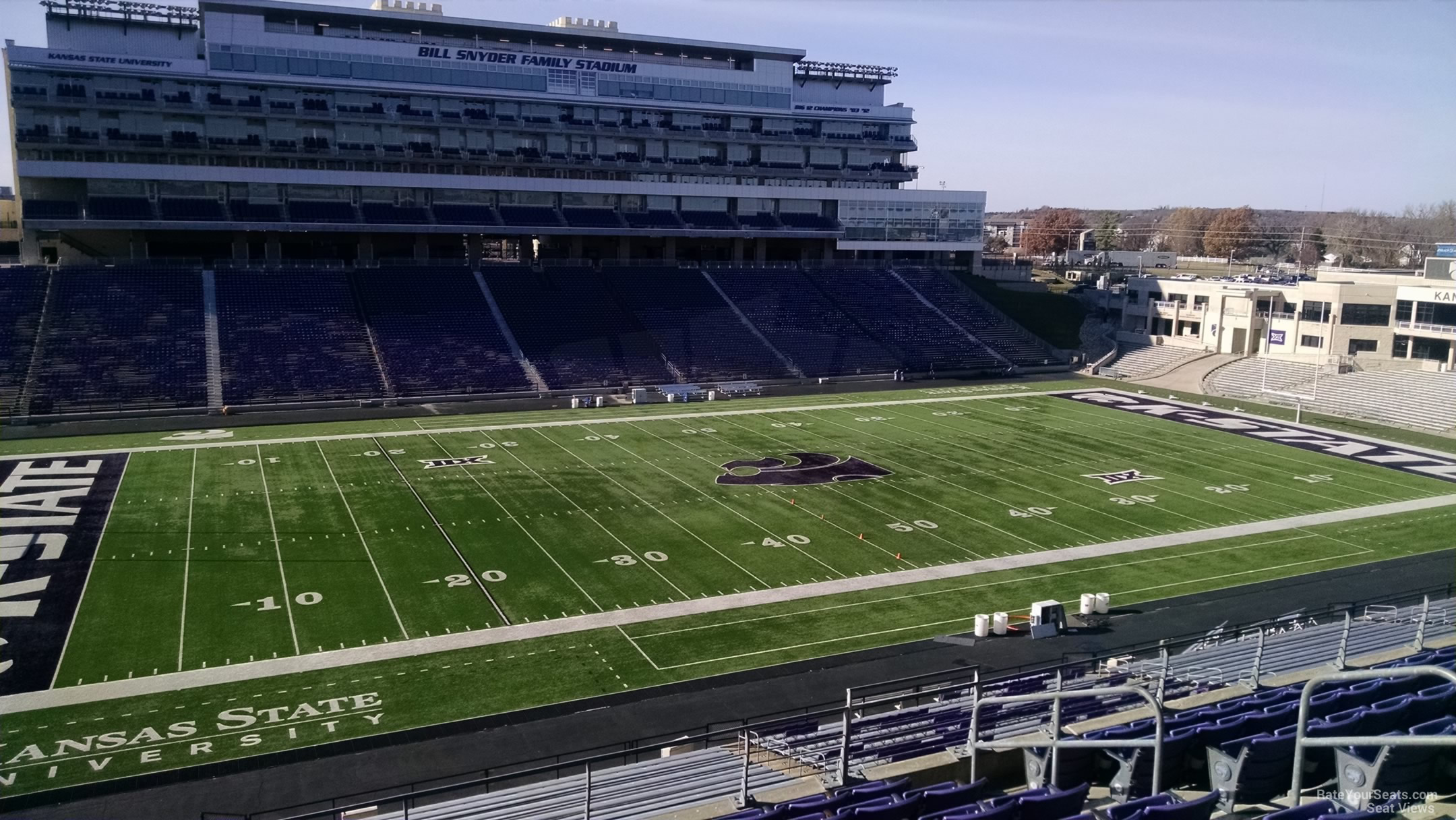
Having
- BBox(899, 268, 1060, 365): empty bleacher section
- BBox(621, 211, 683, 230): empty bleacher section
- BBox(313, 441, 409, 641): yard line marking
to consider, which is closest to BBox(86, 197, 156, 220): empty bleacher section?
BBox(313, 441, 409, 641): yard line marking

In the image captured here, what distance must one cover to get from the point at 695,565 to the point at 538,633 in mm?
5516

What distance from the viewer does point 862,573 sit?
26031 millimetres

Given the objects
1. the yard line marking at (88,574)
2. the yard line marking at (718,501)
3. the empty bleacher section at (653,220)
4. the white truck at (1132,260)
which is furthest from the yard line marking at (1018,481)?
the white truck at (1132,260)

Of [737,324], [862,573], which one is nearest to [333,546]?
[862,573]

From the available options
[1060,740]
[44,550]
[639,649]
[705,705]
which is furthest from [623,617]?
[44,550]

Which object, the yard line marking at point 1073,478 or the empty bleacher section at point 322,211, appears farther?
the empty bleacher section at point 322,211

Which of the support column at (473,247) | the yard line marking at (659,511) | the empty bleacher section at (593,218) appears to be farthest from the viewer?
the empty bleacher section at (593,218)

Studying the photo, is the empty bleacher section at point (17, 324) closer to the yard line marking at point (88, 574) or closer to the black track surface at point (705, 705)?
the yard line marking at point (88, 574)

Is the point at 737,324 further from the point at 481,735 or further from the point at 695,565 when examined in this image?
the point at 481,735

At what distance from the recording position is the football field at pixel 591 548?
19516 mm

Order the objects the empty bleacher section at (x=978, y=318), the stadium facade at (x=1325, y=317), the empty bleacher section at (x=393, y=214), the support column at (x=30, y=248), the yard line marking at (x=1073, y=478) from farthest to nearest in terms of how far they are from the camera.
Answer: the empty bleacher section at (x=978, y=318)
the empty bleacher section at (x=393, y=214)
the support column at (x=30, y=248)
the stadium facade at (x=1325, y=317)
the yard line marking at (x=1073, y=478)

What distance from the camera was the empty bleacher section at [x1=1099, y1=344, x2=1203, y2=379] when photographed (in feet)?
200

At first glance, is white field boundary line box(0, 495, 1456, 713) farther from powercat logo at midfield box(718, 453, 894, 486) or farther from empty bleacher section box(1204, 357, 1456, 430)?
empty bleacher section box(1204, 357, 1456, 430)

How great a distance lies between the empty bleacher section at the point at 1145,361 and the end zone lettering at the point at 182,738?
2056 inches
